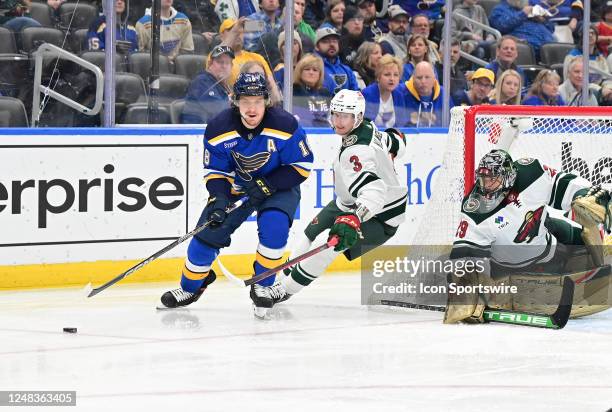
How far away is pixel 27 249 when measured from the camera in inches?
261

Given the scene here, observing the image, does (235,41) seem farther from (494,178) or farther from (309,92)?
(494,178)

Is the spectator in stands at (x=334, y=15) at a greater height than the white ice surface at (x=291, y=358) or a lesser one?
greater

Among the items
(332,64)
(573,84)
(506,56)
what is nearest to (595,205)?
(332,64)

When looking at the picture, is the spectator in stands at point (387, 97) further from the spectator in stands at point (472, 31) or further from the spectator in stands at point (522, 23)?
the spectator in stands at point (522, 23)

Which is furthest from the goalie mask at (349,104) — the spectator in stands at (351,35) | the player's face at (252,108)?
the spectator in stands at (351,35)

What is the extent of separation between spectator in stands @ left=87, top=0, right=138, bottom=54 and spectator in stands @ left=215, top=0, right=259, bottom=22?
512 millimetres

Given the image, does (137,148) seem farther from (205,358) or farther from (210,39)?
(205,358)

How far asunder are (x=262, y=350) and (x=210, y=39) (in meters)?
2.59

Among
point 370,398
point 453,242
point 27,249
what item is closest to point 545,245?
point 453,242

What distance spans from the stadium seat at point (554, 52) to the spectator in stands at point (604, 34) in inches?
9.9

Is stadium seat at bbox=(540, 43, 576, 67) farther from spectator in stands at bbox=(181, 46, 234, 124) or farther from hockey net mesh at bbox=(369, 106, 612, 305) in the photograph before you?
spectator in stands at bbox=(181, 46, 234, 124)

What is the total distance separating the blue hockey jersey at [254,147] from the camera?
578 centimetres

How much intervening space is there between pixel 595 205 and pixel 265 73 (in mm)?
2349

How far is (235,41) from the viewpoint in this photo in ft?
23.6
